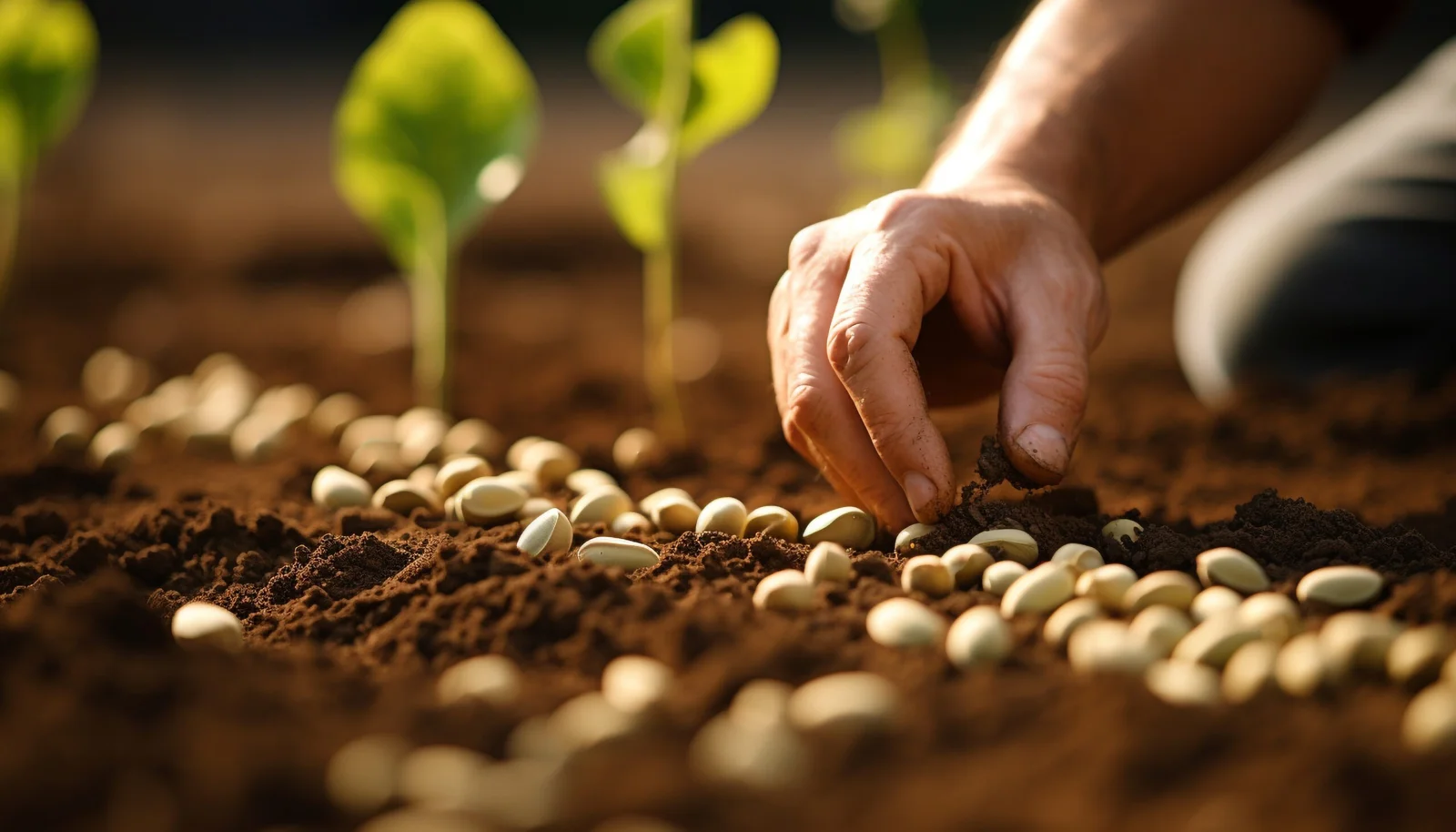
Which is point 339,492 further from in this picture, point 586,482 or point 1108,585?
point 1108,585

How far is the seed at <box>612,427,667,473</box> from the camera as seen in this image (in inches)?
70.0

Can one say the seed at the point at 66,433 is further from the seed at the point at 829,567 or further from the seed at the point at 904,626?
the seed at the point at 904,626

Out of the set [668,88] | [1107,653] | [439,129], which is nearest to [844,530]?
[1107,653]

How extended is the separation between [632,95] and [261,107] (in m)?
7.17

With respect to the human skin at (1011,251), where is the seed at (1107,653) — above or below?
below

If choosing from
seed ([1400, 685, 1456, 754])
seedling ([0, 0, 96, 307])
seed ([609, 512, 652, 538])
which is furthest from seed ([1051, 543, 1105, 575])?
seedling ([0, 0, 96, 307])

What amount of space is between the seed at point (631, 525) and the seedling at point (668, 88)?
1.91ft

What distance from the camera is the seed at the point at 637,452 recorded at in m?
1.78

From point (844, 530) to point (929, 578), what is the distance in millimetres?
182

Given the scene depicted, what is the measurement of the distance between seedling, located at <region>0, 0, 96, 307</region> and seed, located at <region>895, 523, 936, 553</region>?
6.32 ft

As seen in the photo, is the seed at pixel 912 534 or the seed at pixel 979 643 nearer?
the seed at pixel 979 643

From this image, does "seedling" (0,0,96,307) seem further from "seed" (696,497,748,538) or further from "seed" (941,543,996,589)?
"seed" (941,543,996,589)

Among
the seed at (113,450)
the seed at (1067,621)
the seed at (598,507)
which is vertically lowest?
the seed at (1067,621)

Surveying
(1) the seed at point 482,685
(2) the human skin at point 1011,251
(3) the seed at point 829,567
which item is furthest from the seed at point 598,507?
(1) the seed at point 482,685
